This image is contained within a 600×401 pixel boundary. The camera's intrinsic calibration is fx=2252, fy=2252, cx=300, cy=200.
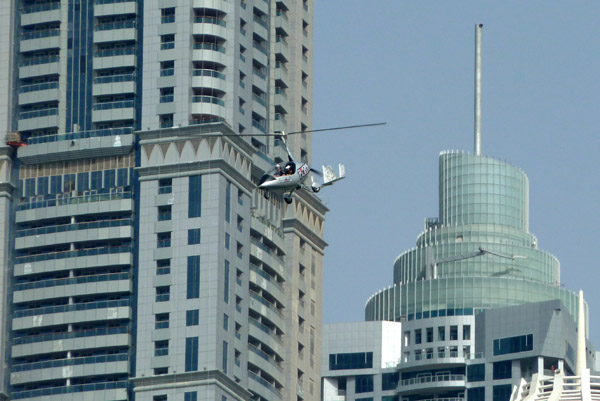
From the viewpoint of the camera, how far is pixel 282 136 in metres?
194

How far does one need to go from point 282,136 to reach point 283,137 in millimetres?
1627

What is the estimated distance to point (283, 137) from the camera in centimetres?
19600

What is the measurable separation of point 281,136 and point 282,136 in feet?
1.67

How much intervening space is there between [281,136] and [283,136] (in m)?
0.77

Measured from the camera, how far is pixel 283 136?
194125mm

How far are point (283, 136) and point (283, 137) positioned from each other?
1.88 m

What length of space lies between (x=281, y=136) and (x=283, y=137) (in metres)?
1.14

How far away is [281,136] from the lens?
194875 mm

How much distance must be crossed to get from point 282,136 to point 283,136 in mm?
265
